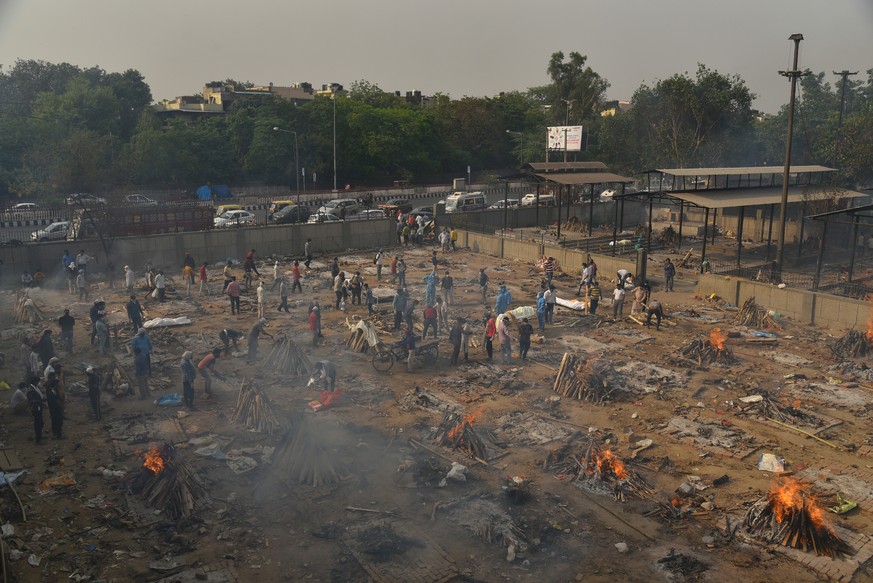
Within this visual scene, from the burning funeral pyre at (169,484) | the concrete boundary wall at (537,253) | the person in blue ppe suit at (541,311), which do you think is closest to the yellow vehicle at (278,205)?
the concrete boundary wall at (537,253)

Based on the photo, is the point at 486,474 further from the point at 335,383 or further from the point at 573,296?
the point at 573,296

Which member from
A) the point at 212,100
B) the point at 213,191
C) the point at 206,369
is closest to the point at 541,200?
the point at 213,191

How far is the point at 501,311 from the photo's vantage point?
2084 cm

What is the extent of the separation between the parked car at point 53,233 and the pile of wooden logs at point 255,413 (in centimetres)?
2343

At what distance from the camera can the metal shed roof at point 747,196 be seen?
30938 mm

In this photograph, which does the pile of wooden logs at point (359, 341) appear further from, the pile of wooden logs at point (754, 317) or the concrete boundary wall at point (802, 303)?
the concrete boundary wall at point (802, 303)

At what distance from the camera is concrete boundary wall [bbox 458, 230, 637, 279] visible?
29.3 metres

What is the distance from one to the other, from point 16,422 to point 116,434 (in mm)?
2411

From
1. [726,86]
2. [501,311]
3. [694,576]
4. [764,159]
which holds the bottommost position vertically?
[694,576]

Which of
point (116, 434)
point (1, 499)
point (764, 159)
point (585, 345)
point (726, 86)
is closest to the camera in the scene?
point (1, 499)

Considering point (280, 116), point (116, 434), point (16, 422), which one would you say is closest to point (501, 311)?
point (116, 434)

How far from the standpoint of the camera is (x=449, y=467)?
12.4m

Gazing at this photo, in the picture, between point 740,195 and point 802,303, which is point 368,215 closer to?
point 740,195

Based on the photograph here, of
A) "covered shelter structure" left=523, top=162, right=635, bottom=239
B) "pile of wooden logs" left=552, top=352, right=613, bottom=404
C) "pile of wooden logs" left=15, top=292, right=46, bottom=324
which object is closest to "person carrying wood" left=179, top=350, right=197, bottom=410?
"pile of wooden logs" left=552, top=352, right=613, bottom=404
